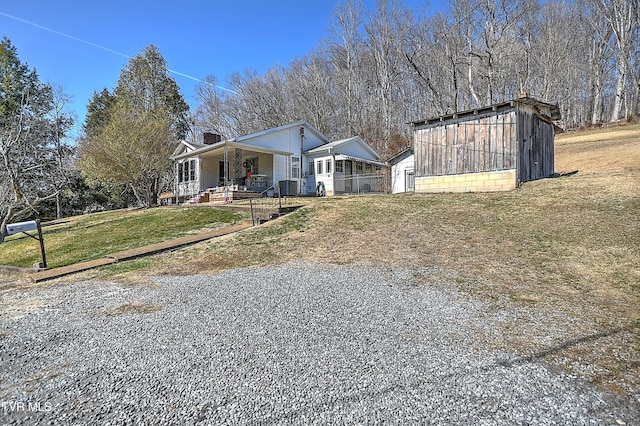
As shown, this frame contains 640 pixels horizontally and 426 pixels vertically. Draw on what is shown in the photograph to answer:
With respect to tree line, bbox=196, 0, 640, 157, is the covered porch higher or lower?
lower

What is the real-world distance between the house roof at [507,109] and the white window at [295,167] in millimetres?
8655

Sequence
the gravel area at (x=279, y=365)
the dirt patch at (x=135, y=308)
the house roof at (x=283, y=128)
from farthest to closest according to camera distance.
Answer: the house roof at (x=283, y=128), the dirt patch at (x=135, y=308), the gravel area at (x=279, y=365)

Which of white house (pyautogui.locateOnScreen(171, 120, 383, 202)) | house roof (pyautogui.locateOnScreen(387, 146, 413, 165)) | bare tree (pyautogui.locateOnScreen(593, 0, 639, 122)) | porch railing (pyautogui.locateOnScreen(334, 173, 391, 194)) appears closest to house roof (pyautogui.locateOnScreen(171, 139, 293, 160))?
white house (pyautogui.locateOnScreen(171, 120, 383, 202))

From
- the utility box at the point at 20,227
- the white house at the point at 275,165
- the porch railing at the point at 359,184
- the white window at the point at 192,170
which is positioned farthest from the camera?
the white window at the point at 192,170

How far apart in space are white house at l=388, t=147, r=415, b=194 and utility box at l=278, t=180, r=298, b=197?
6806 millimetres

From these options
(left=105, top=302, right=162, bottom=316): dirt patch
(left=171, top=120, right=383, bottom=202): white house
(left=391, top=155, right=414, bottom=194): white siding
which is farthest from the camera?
(left=391, top=155, right=414, bottom=194): white siding

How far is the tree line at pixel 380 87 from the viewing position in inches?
1059

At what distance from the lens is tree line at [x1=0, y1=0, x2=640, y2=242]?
2689cm

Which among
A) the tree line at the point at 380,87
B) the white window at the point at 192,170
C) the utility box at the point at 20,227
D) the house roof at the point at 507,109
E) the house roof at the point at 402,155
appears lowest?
the utility box at the point at 20,227

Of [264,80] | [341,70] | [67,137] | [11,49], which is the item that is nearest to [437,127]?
[341,70]

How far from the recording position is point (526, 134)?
13867mm

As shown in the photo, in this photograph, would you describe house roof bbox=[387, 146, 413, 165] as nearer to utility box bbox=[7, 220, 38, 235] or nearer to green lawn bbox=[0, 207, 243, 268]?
green lawn bbox=[0, 207, 243, 268]

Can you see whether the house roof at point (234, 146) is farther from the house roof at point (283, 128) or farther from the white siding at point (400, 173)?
the white siding at point (400, 173)

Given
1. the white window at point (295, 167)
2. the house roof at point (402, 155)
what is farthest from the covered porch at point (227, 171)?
the house roof at point (402, 155)
